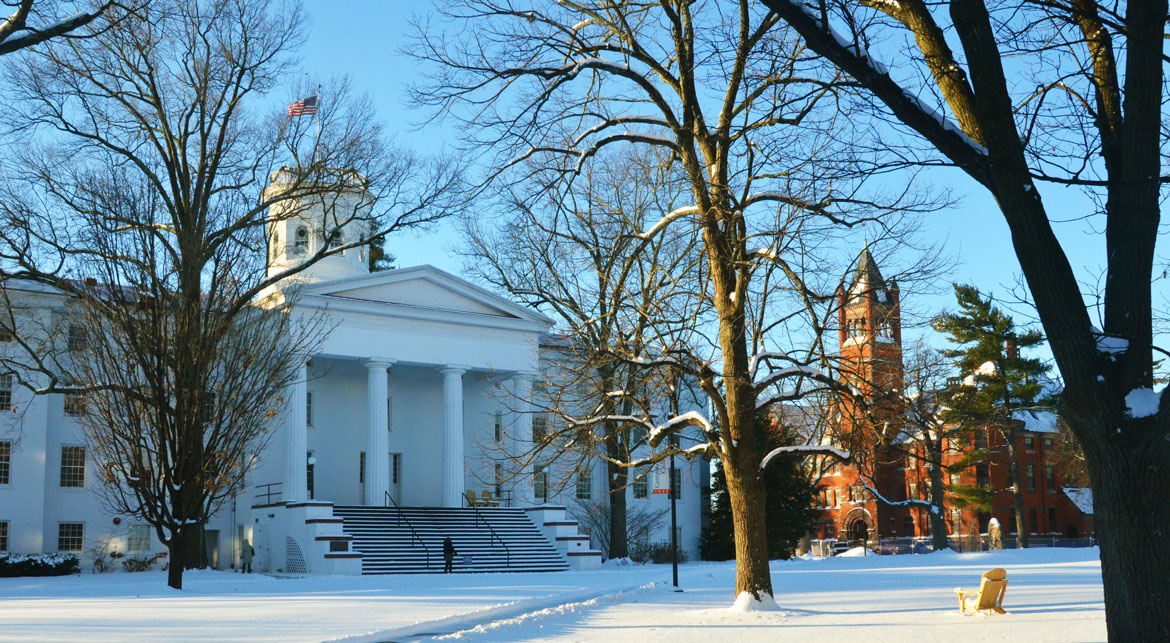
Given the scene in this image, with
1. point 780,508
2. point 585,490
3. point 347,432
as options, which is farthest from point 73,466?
point 780,508

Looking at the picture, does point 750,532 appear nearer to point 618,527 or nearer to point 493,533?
point 493,533

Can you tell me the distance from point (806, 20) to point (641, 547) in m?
40.0

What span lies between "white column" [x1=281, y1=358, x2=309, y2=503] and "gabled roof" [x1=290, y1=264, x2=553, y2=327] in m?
3.38

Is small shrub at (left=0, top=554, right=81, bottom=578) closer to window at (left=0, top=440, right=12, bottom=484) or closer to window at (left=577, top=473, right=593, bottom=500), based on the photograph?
window at (left=0, top=440, right=12, bottom=484)

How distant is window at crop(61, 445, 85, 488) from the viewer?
38.7 meters

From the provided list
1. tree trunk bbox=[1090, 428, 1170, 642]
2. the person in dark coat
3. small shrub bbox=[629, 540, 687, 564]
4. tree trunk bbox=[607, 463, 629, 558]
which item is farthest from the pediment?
tree trunk bbox=[1090, 428, 1170, 642]

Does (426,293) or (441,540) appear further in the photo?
(426,293)

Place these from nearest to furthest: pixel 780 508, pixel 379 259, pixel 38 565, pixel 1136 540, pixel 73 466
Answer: pixel 1136 540 → pixel 38 565 → pixel 73 466 → pixel 780 508 → pixel 379 259

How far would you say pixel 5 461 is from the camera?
37469 mm

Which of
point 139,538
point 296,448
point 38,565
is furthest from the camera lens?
point 139,538

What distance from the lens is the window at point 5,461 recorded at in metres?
37.2

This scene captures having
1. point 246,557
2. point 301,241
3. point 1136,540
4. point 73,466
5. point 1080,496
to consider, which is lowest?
point 246,557

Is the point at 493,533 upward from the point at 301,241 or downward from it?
downward

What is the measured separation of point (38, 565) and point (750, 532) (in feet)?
87.0
